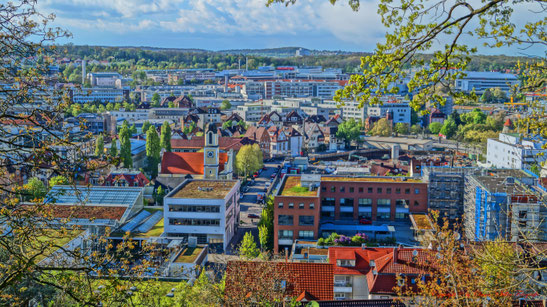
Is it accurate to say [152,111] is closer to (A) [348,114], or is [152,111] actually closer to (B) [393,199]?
(A) [348,114]

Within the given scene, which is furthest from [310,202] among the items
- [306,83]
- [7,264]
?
[306,83]

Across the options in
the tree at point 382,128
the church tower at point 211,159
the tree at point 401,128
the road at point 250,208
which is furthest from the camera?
the tree at point 401,128

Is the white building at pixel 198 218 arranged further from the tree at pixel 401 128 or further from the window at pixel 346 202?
the tree at pixel 401 128

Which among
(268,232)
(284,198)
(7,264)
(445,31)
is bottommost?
(268,232)

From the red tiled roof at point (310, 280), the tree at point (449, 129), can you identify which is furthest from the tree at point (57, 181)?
the tree at point (449, 129)

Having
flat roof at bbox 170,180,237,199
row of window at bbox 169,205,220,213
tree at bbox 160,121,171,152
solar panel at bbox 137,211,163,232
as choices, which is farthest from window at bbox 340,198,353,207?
tree at bbox 160,121,171,152

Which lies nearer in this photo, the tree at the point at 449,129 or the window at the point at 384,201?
the window at the point at 384,201
